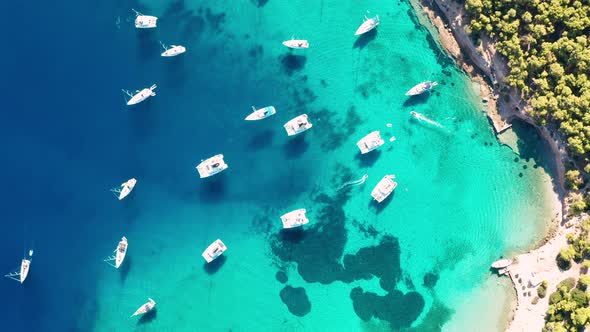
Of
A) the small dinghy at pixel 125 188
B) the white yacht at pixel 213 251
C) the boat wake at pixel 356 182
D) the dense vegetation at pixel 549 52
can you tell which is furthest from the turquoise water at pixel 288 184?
the dense vegetation at pixel 549 52

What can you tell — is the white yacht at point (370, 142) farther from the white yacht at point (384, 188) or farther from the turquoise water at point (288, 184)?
the white yacht at point (384, 188)

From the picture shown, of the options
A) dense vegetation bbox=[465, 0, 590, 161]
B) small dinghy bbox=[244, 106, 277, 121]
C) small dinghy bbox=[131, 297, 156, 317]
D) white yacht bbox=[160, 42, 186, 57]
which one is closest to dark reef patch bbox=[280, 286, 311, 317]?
small dinghy bbox=[131, 297, 156, 317]

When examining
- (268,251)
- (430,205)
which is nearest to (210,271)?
(268,251)

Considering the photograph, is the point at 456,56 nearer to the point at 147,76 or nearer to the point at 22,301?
the point at 147,76

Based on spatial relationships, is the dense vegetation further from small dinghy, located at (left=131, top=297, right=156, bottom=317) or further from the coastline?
small dinghy, located at (left=131, top=297, right=156, bottom=317)

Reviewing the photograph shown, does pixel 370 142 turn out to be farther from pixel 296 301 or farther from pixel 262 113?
pixel 296 301

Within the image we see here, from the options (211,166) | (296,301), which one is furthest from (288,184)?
(296,301)
